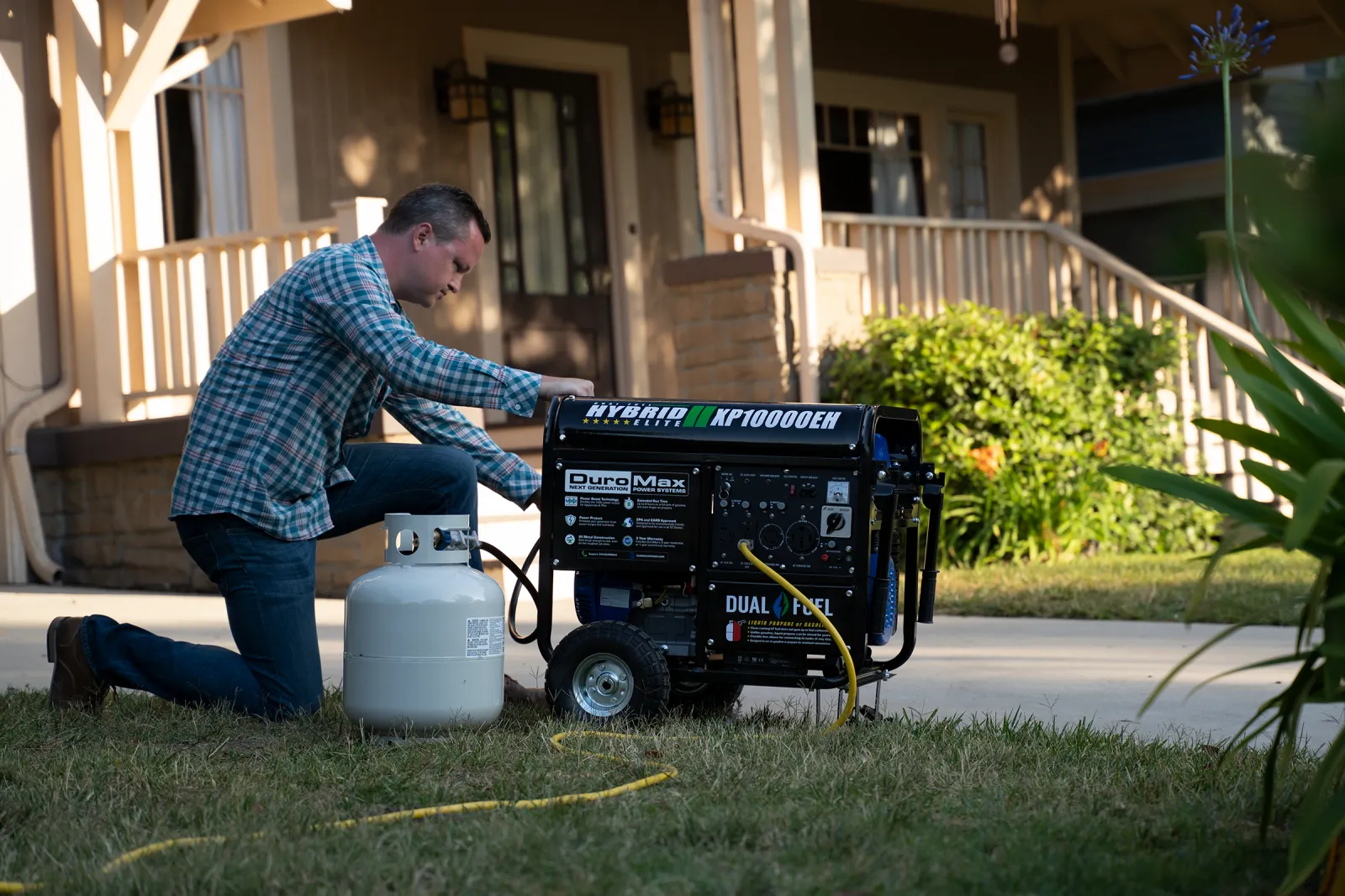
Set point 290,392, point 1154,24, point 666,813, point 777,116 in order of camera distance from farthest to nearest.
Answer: point 1154,24 < point 777,116 < point 290,392 < point 666,813

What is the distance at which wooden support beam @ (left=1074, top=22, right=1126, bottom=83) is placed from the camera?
1320 cm

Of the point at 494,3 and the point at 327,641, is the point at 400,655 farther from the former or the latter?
the point at 494,3

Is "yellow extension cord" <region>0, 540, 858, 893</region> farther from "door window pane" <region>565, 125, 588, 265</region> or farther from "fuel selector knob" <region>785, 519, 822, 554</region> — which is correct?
"door window pane" <region>565, 125, 588, 265</region>

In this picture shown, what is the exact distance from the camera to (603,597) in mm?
4266

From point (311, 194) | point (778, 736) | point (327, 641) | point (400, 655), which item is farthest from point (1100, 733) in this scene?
point (311, 194)

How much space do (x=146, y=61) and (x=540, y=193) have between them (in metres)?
3.15

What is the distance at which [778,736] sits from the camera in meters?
3.81

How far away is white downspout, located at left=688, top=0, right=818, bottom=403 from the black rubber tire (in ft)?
13.8

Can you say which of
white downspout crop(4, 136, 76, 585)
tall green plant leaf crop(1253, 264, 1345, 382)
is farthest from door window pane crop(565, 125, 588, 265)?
tall green plant leaf crop(1253, 264, 1345, 382)

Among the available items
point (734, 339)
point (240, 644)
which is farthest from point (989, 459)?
point (240, 644)

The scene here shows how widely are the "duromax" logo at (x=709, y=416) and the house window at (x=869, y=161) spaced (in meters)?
8.60

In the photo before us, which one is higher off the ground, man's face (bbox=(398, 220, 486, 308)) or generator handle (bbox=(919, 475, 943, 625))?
man's face (bbox=(398, 220, 486, 308))

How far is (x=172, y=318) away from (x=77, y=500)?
3.73 feet

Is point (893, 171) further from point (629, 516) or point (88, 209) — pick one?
point (629, 516)
